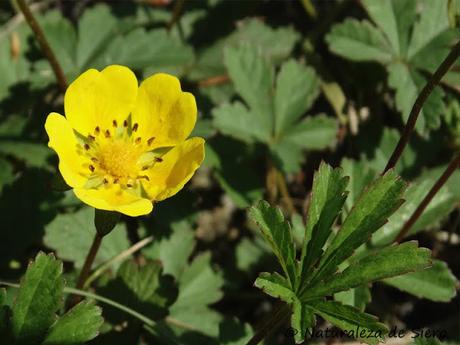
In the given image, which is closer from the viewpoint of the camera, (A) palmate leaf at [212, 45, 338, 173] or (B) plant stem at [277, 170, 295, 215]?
(A) palmate leaf at [212, 45, 338, 173]

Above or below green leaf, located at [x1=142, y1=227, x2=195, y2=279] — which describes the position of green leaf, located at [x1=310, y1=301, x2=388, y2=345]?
above

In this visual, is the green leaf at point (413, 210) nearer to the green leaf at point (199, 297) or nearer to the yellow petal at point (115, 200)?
the green leaf at point (199, 297)

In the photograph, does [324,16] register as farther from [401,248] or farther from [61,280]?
[61,280]

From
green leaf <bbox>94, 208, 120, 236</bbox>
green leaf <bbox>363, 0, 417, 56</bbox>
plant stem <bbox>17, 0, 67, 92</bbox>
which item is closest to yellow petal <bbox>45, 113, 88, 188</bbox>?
green leaf <bbox>94, 208, 120, 236</bbox>

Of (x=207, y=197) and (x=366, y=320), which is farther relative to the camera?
(x=207, y=197)

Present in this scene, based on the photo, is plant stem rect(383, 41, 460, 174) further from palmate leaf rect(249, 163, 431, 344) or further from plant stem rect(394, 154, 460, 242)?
plant stem rect(394, 154, 460, 242)

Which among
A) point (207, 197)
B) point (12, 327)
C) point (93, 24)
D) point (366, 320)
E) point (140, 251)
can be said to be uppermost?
point (93, 24)

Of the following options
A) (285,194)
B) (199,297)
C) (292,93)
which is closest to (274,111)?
(292,93)

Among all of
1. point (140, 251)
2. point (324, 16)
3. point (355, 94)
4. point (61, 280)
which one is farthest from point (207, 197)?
point (61, 280)
